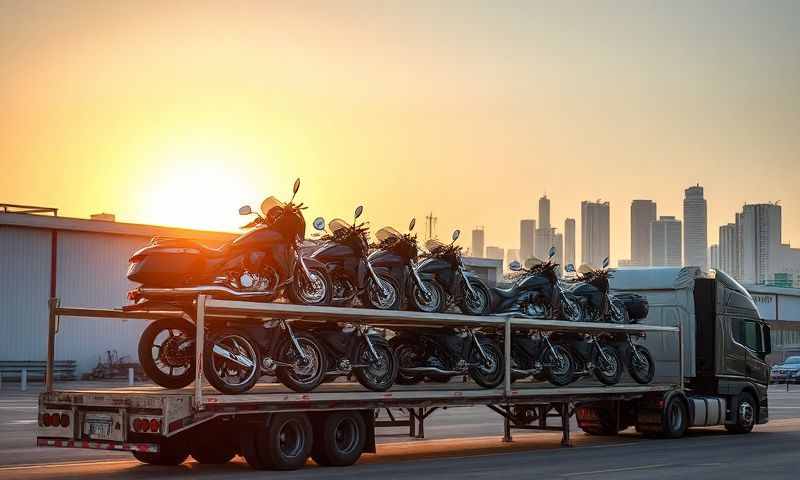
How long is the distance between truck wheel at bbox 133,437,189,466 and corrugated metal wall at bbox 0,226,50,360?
31913mm

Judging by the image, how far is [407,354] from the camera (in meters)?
18.3

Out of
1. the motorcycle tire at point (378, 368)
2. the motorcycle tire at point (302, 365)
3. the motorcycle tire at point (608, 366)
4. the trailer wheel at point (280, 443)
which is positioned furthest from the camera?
the motorcycle tire at point (608, 366)

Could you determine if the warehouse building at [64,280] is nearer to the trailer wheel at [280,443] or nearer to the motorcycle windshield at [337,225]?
the motorcycle windshield at [337,225]

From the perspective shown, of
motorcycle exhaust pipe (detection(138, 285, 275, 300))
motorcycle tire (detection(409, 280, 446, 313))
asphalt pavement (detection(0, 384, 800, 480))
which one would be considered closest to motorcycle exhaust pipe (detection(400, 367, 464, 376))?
motorcycle tire (detection(409, 280, 446, 313))

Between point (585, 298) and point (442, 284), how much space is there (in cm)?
404

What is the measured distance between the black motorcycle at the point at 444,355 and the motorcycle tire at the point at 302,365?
8.37ft

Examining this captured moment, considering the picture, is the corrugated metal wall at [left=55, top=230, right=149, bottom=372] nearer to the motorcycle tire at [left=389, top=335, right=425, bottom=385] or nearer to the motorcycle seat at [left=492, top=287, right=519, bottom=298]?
the motorcycle seat at [left=492, top=287, right=519, bottom=298]

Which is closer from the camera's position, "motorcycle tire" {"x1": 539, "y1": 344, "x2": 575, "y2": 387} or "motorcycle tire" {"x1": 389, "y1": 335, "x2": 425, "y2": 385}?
"motorcycle tire" {"x1": 389, "y1": 335, "x2": 425, "y2": 385}

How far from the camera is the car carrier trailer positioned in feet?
46.3

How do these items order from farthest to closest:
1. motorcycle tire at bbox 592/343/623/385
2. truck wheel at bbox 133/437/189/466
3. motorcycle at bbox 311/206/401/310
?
motorcycle tire at bbox 592/343/623/385
motorcycle at bbox 311/206/401/310
truck wheel at bbox 133/437/189/466

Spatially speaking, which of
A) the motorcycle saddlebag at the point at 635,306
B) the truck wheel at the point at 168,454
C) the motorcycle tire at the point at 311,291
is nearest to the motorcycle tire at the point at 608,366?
the motorcycle saddlebag at the point at 635,306

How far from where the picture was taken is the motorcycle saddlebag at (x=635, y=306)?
73.5 ft

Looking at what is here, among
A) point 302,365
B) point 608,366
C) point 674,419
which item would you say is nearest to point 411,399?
point 302,365

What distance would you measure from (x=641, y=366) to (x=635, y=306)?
1131mm
